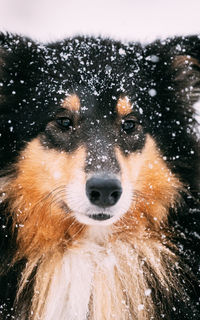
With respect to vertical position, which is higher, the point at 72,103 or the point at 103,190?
the point at 72,103

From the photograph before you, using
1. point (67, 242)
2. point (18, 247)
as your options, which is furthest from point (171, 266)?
point (18, 247)

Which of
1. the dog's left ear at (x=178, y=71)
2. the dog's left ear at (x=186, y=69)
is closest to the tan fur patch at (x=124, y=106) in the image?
the dog's left ear at (x=178, y=71)

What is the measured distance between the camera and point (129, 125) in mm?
3541

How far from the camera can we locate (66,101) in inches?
135

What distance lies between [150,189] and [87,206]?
586 millimetres

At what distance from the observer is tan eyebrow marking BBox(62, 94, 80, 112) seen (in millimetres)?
3414

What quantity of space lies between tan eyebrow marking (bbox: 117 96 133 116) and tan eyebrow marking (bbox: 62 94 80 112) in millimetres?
286

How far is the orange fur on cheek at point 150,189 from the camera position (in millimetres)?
3443

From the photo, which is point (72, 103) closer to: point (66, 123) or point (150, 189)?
point (66, 123)

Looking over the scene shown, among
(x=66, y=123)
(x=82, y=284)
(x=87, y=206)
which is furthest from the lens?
(x=66, y=123)

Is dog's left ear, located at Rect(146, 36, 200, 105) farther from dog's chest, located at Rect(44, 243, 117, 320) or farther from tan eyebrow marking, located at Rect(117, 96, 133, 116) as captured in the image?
dog's chest, located at Rect(44, 243, 117, 320)

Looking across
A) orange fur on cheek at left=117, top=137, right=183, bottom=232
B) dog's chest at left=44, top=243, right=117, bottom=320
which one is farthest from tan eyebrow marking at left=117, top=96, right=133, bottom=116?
dog's chest at left=44, top=243, right=117, bottom=320

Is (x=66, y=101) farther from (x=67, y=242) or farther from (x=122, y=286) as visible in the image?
(x=122, y=286)

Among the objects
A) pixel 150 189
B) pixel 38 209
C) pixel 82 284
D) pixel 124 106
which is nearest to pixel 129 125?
pixel 124 106
